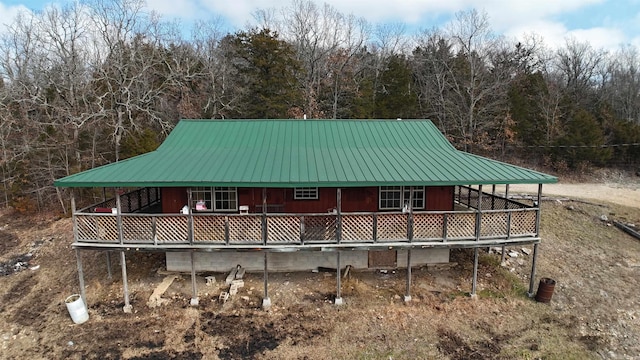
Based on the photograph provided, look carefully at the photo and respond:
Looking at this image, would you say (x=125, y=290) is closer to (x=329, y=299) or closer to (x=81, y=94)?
(x=329, y=299)

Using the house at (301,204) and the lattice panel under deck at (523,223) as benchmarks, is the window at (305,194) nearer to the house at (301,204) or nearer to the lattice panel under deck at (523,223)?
the house at (301,204)

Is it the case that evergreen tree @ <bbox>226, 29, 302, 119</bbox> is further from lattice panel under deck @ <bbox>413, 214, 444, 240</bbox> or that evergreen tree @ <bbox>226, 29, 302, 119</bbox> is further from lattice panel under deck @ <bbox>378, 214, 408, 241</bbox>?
lattice panel under deck @ <bbox>413, 214, 444, 240</bbox>

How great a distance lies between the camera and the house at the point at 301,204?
11578mm

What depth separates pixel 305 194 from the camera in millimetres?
14062

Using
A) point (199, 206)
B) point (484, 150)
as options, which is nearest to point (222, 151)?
point (199, 206)

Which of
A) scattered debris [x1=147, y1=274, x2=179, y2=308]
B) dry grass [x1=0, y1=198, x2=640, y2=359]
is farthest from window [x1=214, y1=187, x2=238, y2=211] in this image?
scattered debris [x1=147, y1=274, x2=179, y2=308]

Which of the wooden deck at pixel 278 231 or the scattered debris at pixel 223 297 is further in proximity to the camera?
the scattered debris at pixel 223 297

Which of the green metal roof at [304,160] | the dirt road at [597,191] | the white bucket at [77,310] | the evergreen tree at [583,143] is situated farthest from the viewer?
the evergreen tree at [583,143]

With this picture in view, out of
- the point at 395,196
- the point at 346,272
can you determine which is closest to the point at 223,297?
the point at 346,272

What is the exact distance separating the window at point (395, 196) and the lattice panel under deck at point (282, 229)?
4055mm

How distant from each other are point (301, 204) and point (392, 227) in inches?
149

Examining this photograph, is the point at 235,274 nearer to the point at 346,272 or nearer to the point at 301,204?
the point at 301,204

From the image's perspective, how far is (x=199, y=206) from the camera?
13133mm

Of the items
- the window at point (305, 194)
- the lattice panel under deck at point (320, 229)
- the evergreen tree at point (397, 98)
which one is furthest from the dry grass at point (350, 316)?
the evergreen tree at point (397, 98)
